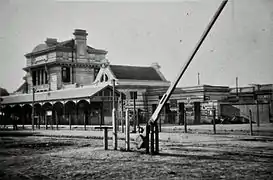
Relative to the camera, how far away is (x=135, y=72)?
154 ft

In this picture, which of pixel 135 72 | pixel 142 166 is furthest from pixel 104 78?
pixel 142 166

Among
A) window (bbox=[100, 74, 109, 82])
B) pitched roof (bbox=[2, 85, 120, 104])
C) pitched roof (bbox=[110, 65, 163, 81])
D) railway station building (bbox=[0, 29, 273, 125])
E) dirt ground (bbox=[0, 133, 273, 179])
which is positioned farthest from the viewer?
pitched roof (bbox=[110, 65, 163, 81])

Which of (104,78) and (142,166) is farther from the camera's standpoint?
(104,78)

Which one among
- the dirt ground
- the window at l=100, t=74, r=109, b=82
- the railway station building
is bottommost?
the dirt ground

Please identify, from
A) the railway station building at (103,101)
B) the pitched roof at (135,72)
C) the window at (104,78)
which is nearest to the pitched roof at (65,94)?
the railway station building at (103,101)

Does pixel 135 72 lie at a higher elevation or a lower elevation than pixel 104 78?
higher

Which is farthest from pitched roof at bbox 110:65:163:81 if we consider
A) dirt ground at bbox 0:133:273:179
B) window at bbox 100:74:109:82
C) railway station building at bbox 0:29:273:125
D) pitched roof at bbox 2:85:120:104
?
dirt ground at bbox 0:133:273:179

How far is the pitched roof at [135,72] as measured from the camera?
44250mm

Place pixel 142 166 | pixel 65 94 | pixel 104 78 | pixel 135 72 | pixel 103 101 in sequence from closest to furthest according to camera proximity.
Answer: pixel 142 166 → pixel 103 101 → pixel 65 94 → pixel 104 78 → pixel 135 72

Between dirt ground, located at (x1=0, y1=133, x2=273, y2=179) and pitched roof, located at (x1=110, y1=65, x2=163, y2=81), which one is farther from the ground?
pitched roof, located at (x1=110, y1=65, x2=163, y2=81)

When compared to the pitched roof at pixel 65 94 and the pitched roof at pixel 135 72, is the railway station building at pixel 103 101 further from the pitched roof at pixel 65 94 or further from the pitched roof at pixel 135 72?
the pitched roof at pixel 135 72

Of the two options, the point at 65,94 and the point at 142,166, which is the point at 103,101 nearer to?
the point at 65,94

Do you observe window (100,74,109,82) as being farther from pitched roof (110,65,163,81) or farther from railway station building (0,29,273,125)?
railway station building (0,29,273,125)

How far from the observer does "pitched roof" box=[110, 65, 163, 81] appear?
145 ft
